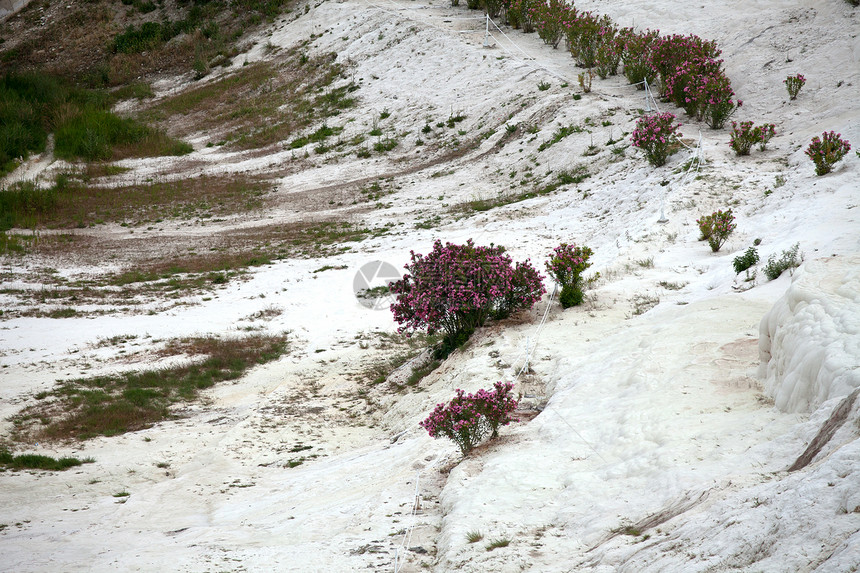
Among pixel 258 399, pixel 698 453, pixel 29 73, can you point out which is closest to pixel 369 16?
pixel 29 73

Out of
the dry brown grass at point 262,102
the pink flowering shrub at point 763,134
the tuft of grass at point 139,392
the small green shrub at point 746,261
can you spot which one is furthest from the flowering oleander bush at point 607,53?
the tuft of grass at point 139,392

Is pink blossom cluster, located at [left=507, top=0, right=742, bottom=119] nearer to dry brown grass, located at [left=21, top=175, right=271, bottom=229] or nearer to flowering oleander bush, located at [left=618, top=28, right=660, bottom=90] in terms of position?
flowering oleander bush, located at [left=618, top=28, right=660, bottom=90]

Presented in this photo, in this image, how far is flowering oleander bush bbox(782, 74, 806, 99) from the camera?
19.3m

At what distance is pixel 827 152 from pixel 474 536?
1253 cm

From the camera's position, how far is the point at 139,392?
12.7m

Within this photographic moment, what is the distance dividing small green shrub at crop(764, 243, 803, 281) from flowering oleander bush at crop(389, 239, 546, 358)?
3659mm

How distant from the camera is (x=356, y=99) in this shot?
107 ft

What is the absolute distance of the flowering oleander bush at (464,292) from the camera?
11.5 metres

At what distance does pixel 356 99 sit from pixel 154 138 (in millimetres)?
10739

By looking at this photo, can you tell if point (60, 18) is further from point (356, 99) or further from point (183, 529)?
point (183, 529)

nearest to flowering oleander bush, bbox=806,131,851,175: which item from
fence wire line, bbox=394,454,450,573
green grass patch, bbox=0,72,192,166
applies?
fence wire line, bbox=394,454,450,573

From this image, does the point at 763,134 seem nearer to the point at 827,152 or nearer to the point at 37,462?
the point at 827,152

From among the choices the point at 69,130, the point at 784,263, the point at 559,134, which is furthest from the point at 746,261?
the point at 69,130

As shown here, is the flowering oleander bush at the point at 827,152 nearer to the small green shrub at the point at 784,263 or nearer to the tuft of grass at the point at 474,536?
the small green shrub at the point at 784,263
